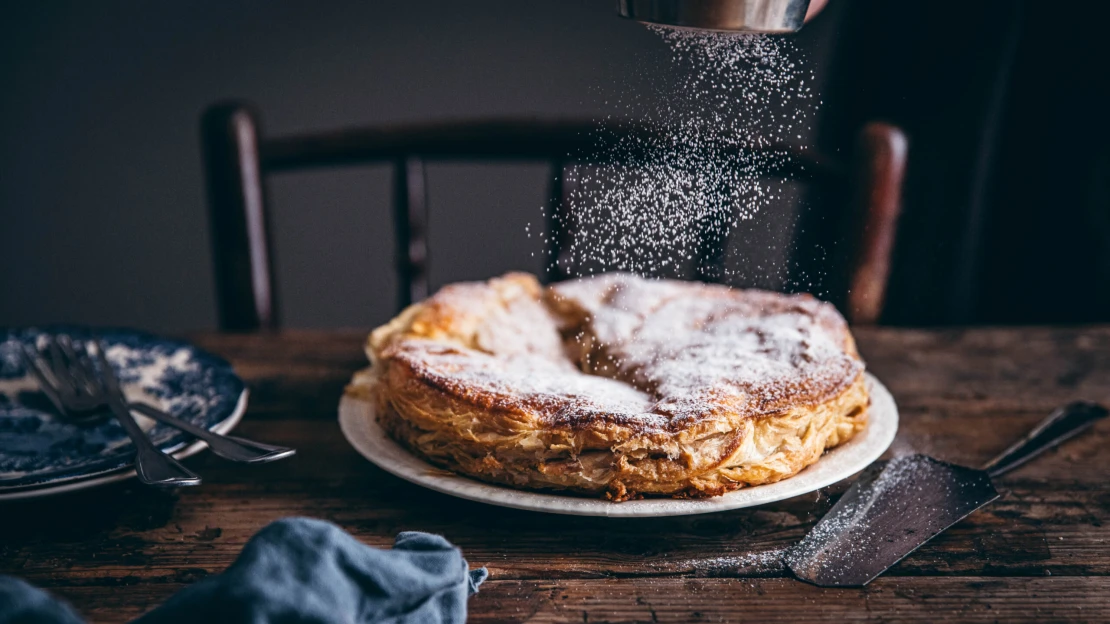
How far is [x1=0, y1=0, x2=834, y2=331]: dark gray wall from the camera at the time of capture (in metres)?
2.52

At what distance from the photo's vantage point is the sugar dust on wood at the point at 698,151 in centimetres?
97

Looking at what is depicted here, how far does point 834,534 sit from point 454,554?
0.38 m

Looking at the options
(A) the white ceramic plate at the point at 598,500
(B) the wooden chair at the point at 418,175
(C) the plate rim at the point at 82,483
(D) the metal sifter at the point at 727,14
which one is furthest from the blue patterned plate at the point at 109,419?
(D) the metal sifter at the point at 727,14

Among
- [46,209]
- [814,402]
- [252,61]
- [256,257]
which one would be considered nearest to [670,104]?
[814,402]

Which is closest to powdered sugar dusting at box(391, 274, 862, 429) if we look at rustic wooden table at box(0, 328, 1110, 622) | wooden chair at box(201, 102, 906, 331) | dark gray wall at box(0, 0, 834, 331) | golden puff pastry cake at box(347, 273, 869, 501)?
golden puff pastry cake at box(347, 273, 869, 501)

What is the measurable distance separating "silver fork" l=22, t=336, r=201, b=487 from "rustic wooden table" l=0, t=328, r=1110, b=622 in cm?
6

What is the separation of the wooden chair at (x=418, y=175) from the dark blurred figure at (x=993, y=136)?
2.13 feet

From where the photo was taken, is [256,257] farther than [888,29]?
No

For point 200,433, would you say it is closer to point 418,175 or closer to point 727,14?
point 727,14

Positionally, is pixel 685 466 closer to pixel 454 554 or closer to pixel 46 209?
pixel 454 554

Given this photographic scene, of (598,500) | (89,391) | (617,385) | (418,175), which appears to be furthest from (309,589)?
(418,175)

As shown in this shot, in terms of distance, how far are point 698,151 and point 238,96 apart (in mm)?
1962

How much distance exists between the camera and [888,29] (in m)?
2.13

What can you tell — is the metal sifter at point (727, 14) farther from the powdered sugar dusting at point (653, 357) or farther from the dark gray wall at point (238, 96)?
the dark gray wall at point (238, 96)
